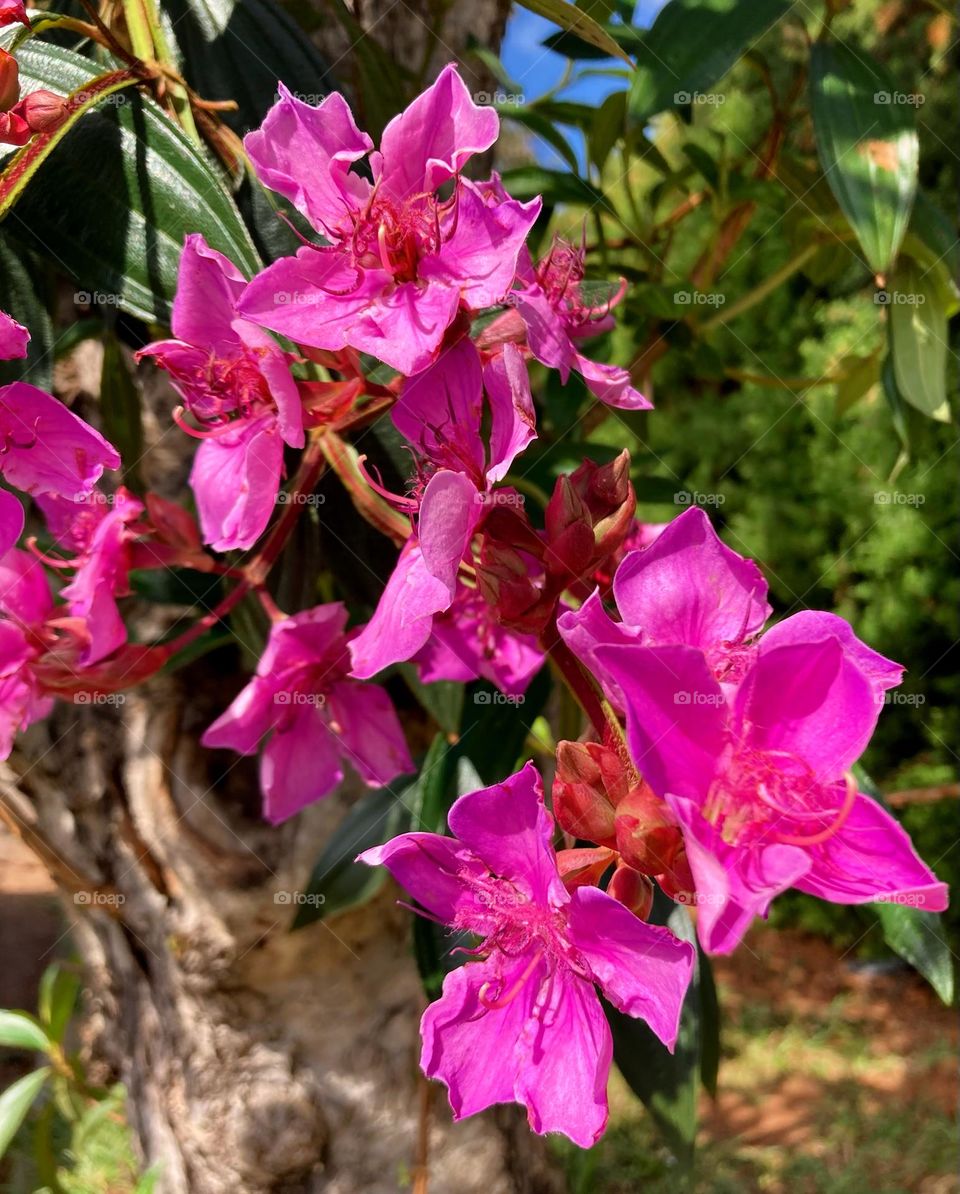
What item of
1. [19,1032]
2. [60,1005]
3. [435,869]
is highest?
[435,869]

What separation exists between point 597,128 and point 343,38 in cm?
29

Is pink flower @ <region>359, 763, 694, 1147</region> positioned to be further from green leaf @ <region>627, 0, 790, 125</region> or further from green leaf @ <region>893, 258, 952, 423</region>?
green leaf @ <region>893, 258, 952, 423</region>

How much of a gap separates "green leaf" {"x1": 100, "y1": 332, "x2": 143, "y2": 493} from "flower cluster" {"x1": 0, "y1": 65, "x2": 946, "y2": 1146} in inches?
8.5

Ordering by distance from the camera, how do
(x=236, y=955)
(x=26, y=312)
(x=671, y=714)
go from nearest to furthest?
(x=671, y=714) < (x=26, y=312) < (x=236, y=955)

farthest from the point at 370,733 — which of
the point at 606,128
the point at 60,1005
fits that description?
the point at 60,1005

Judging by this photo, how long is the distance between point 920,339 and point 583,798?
29.2 inches

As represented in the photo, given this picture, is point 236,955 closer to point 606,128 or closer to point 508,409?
point 508,409

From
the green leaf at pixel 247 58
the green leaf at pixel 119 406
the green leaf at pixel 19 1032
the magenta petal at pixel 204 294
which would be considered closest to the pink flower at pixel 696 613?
the magenta petal at pixel 204 294

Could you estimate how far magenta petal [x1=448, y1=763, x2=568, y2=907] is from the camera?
1.30ft

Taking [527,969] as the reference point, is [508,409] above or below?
above

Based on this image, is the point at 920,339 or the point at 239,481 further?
the point at 920,339

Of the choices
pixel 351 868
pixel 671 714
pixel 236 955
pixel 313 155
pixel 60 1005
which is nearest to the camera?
pixel 671 714

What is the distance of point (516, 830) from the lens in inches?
16.2

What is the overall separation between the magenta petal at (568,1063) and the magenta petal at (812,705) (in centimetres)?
14
